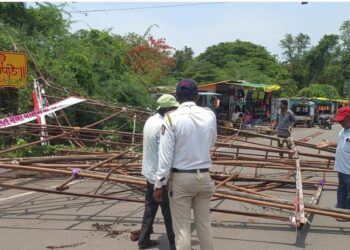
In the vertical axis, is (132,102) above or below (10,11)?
below

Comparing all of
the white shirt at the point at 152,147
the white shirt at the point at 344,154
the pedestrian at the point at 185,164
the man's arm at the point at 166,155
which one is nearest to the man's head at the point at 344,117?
the white shirt at the point at 344,154

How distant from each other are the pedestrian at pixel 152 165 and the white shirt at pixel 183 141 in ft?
2.74

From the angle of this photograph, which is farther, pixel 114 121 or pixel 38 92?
pixel 114 121

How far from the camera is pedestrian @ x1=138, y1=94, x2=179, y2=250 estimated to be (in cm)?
521

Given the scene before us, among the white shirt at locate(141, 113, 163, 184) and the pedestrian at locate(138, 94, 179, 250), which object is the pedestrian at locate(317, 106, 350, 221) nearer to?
the pedestrian at locate(138, 94, 179, 250)

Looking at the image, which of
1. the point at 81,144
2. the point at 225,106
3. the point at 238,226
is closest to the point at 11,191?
the point at 81,144

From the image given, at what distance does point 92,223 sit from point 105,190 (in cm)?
223

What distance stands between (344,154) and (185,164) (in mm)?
3334

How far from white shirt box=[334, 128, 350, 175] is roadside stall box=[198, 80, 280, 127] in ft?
59.9

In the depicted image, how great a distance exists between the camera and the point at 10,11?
19031 millimetres

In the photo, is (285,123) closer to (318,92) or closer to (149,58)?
(149,58)

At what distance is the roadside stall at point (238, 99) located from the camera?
89.8 feet

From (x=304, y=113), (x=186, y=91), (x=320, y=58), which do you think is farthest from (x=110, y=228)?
(x=320, y=58)

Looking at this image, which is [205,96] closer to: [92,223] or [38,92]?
[38,92]
